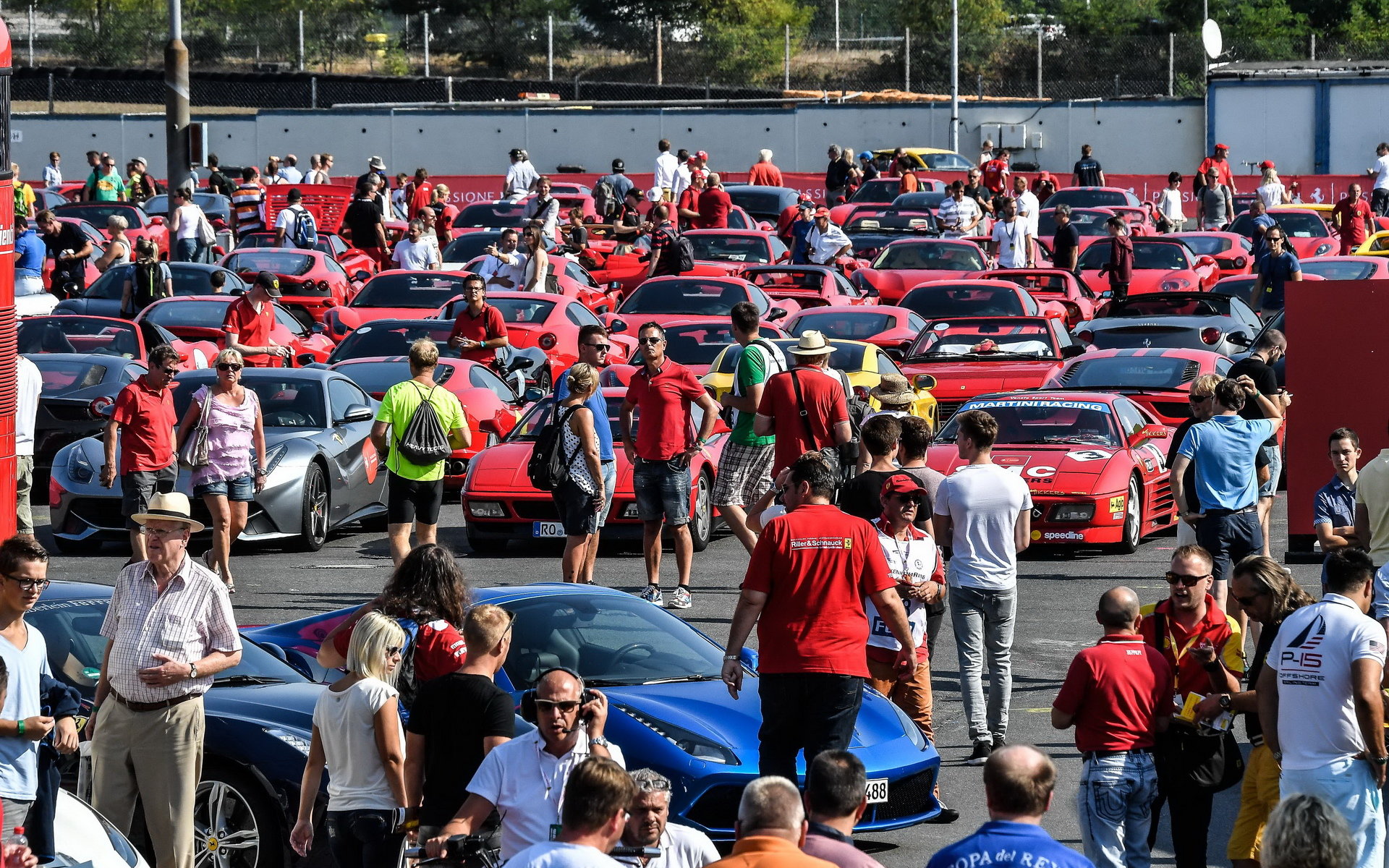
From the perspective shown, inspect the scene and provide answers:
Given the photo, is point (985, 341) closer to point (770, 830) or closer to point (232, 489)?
point (232, 489)

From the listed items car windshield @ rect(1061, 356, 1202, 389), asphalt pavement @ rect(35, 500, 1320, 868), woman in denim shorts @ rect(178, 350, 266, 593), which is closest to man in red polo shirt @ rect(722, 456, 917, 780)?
asphalt pavement @ rect(35, 500, 1320, 868)

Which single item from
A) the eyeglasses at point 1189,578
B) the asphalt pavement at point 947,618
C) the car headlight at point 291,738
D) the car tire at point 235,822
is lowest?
the asphalt pavement at point 947,618

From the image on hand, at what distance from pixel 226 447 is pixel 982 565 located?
18.9 ft

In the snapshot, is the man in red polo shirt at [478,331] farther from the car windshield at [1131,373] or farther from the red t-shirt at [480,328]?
the car windshield at [1131,373]

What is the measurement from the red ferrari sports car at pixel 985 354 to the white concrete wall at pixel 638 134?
29462mm

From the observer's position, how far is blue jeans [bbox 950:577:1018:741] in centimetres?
991

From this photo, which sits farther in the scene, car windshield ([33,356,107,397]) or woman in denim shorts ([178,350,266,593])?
car windshield ([33,356,107,397])

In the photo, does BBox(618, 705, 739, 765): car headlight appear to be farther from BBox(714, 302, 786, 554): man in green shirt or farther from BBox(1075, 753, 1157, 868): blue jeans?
BBox(714, 302, 786, 554): man in green shirt

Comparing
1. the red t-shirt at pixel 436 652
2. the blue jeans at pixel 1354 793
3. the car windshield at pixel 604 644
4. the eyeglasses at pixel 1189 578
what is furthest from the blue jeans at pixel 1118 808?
the red t-shirt at pixel 436 652

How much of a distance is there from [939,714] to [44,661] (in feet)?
16.7

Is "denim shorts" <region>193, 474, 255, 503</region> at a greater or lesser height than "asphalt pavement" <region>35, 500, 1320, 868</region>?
greater

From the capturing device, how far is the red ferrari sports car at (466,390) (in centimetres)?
1812

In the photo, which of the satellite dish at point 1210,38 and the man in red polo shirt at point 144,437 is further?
the satellite dish at point 1210,38

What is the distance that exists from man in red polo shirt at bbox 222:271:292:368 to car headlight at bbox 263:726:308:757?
1121cm
